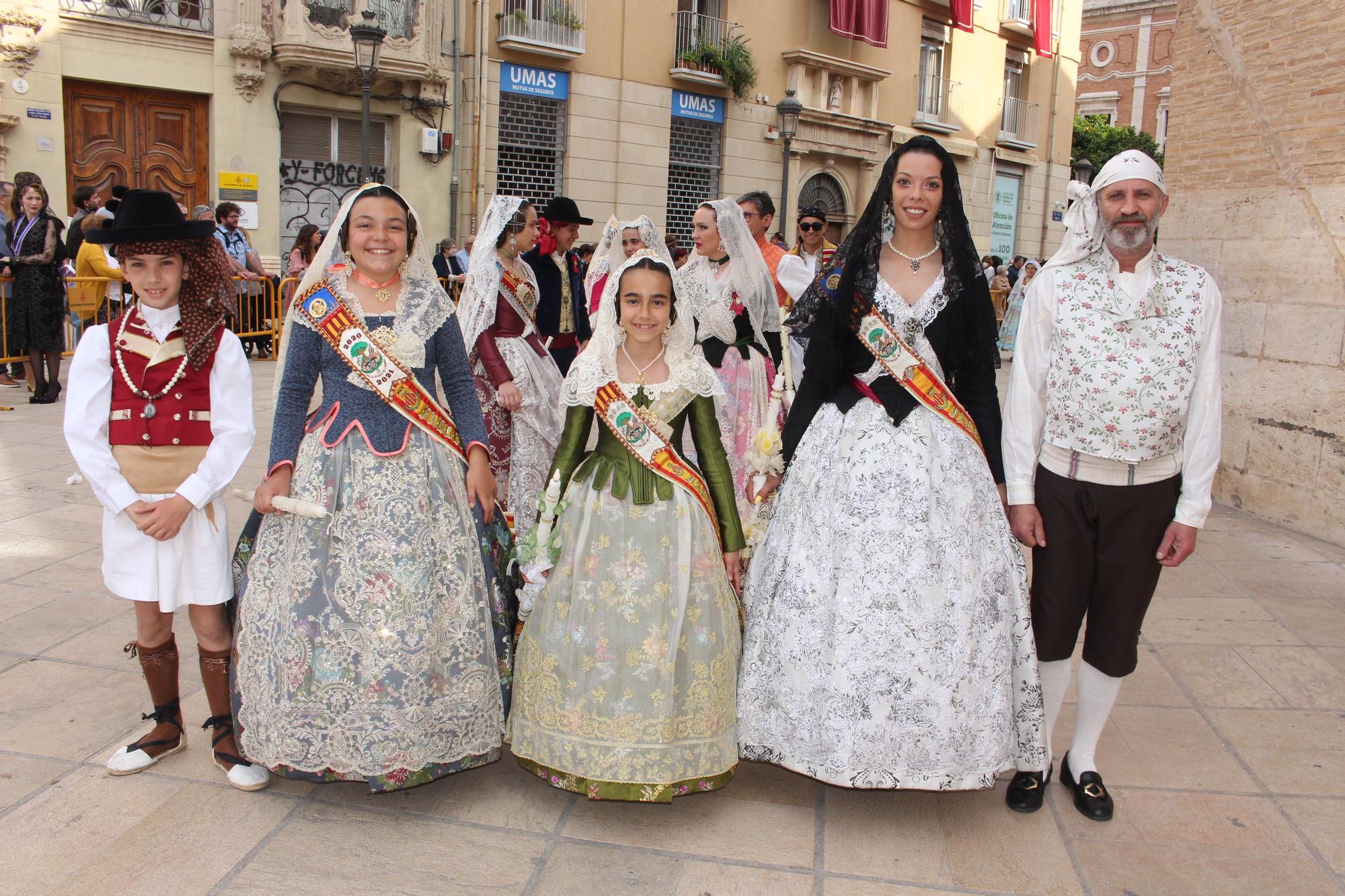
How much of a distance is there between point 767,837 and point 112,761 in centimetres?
209

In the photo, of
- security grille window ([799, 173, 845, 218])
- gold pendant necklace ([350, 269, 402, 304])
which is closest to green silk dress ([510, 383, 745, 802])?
gold pendant necklace ([350, 269, 402, 304])

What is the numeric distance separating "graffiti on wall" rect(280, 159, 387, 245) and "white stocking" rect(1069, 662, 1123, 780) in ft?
50.0

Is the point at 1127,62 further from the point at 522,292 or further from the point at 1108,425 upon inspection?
the point at 1108,425

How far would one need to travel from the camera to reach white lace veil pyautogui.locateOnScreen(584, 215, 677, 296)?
5859mm

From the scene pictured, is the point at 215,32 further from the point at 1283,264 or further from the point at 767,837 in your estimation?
the point at 767,837

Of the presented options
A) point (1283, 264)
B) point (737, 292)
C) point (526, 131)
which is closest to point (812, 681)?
point (737, 292)

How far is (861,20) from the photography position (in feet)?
74.6

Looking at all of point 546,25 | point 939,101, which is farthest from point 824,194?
point 546,25

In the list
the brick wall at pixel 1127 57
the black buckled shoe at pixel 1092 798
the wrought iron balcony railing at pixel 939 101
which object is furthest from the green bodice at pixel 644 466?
the brick wall at pixel 1127 57

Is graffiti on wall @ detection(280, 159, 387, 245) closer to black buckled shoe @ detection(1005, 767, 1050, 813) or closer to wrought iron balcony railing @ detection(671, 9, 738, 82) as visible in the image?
wrought iron balcony railing @ detection(671, 9, 738, 82)

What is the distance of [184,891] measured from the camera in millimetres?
2771

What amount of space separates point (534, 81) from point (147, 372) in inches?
643

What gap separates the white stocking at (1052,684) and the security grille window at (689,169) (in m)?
17.7

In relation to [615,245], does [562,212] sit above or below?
above
